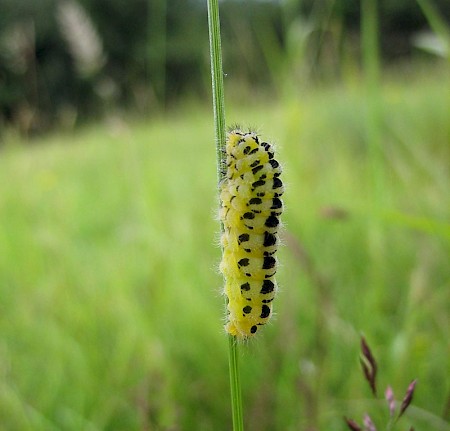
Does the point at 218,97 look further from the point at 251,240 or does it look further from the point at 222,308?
the point at 222,308

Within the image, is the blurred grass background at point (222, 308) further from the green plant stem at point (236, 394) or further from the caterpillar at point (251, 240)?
the green plant stem at point (236, 394)

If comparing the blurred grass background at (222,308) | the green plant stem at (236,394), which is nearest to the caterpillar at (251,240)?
the blurred grass background at (222,308)

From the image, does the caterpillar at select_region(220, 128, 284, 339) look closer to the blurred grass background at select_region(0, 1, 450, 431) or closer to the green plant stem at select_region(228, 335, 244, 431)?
the blurred grass background at select_region(0, 1, 450, 431)

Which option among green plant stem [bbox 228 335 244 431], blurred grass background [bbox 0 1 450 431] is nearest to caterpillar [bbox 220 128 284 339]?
blurred grass background [bbox 0 1 450 431]

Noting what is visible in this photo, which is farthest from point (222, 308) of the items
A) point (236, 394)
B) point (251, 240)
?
point (236, 394)

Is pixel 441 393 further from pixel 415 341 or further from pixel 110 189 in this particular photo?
pixel 110 189

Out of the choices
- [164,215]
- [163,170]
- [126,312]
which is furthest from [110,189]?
[126,312]

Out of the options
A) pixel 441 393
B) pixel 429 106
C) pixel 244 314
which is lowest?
pixel 441 393

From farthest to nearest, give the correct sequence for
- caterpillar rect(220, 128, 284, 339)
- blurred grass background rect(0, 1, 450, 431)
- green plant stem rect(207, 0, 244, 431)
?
blurred grass background rect(0, 1, 450, 431) → caterpillar rect(220, 128, 284, 339) → green plant stem rect(207, 0, 244, 431)
